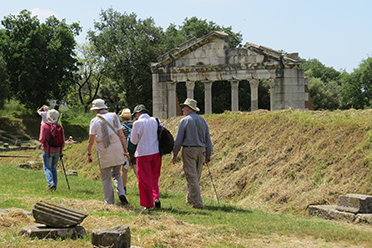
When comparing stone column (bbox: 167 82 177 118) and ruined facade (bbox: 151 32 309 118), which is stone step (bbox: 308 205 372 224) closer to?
ruined facade (bbox: 151 32 309 118)

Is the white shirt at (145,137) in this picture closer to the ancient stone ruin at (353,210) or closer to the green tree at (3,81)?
the ancient stone ruin at (353,210)

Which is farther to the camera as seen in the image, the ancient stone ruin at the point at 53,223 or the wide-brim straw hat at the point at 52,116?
the wide-brim straw hat at the point at 52,116

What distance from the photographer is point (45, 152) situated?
11992 mm

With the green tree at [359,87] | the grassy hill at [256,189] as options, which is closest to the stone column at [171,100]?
the grassy hill at [256,189]

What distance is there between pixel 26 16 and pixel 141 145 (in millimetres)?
40669

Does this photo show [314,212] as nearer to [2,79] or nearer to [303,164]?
[303,164]

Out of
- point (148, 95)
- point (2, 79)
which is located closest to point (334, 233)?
point (2, 79)

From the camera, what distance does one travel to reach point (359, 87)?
59.6 metres

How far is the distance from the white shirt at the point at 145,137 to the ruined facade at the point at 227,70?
70.0 feet

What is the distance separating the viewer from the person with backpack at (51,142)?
11.9 metres

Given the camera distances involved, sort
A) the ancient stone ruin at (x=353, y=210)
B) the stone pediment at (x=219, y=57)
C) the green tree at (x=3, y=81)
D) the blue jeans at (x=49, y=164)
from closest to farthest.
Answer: the ancient stone ruin at (x=353, y=210) → the blue jeans at (x=49, y=164) → the stone pediment at (x=219, y=57) → the green tree at (x=3, y=81)

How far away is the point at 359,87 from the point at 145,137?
55186 millimetres

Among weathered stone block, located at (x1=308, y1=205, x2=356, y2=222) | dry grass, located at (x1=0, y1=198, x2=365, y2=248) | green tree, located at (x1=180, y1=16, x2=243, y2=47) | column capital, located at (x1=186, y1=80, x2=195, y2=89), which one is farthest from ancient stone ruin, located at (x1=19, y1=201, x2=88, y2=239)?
green tree, located at (x1=180, y1=16, x2=243, y2=47)

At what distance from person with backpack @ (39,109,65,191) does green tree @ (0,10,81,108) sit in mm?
32677
